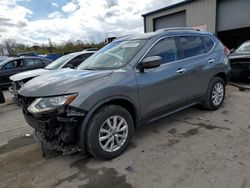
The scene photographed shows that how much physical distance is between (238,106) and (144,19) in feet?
50.7

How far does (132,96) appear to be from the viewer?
3197 millimetres

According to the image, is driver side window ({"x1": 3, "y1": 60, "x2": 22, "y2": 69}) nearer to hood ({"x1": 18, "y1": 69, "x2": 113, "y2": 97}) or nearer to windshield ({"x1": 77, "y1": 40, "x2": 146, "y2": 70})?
windshield ({"x1": 77, "y1": 40, "x2": 146, "y2": 70})

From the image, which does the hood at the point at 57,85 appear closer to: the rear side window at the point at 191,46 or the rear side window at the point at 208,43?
the rear side window at the point at 191,46

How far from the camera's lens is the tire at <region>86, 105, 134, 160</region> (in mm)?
2832

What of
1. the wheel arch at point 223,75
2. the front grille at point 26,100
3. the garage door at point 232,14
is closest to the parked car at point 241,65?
the wheel arch at point 223,75

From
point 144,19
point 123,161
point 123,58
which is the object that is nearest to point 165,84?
point 123,58

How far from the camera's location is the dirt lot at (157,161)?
2.59 m

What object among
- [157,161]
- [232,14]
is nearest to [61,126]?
[157,161]

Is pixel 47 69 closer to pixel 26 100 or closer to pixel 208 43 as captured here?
pixel 26 100

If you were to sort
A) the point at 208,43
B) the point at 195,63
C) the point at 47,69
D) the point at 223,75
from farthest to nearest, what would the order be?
the point at 47,69 < the point at 223,75 < the point at 208,43 < the point at 195,63

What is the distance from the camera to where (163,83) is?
3574 millimetres

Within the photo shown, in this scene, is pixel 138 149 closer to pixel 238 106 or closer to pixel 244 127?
pixel 244 127

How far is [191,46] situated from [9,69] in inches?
320

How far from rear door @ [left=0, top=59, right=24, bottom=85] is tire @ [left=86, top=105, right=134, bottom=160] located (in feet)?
26.1
